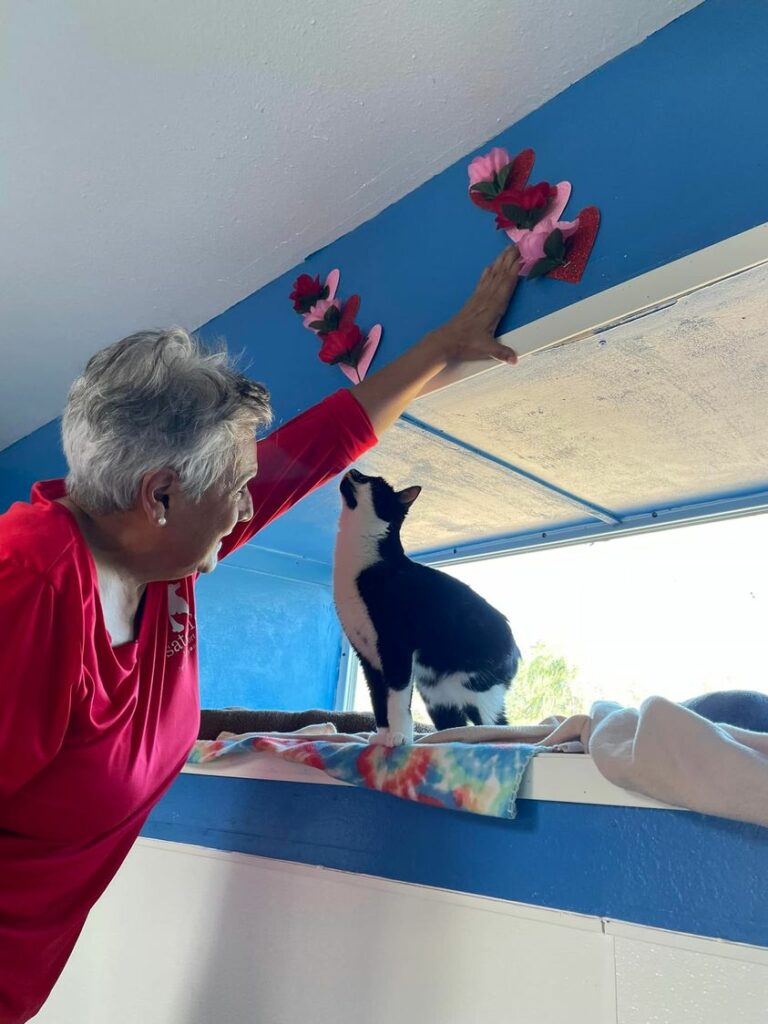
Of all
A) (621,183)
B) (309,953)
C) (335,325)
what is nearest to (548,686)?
(309,953)

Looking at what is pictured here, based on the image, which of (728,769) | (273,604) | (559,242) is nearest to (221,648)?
(273,604)

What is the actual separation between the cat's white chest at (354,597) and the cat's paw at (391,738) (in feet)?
0.30

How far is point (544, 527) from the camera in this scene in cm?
151

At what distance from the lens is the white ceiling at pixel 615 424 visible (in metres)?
0.93

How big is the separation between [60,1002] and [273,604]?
854 millimetres

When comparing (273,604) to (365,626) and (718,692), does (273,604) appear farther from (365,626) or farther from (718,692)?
(718,692)


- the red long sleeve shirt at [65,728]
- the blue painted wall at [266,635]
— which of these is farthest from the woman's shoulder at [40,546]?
the blue painted wall at [266,635]

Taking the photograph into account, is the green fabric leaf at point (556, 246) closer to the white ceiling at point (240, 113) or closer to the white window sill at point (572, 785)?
the white ceiling at point (240, 113)

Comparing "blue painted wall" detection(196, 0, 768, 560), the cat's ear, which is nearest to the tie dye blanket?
the cat's ear

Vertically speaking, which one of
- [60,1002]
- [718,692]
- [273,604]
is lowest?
[60,1002]

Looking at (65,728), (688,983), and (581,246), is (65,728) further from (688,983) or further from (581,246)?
(581,246)

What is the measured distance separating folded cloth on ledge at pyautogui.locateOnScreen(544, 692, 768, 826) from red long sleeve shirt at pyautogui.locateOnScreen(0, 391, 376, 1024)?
499mm

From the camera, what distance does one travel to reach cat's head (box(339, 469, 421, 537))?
1.12 meters

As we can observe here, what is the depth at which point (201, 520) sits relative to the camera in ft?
2.85
